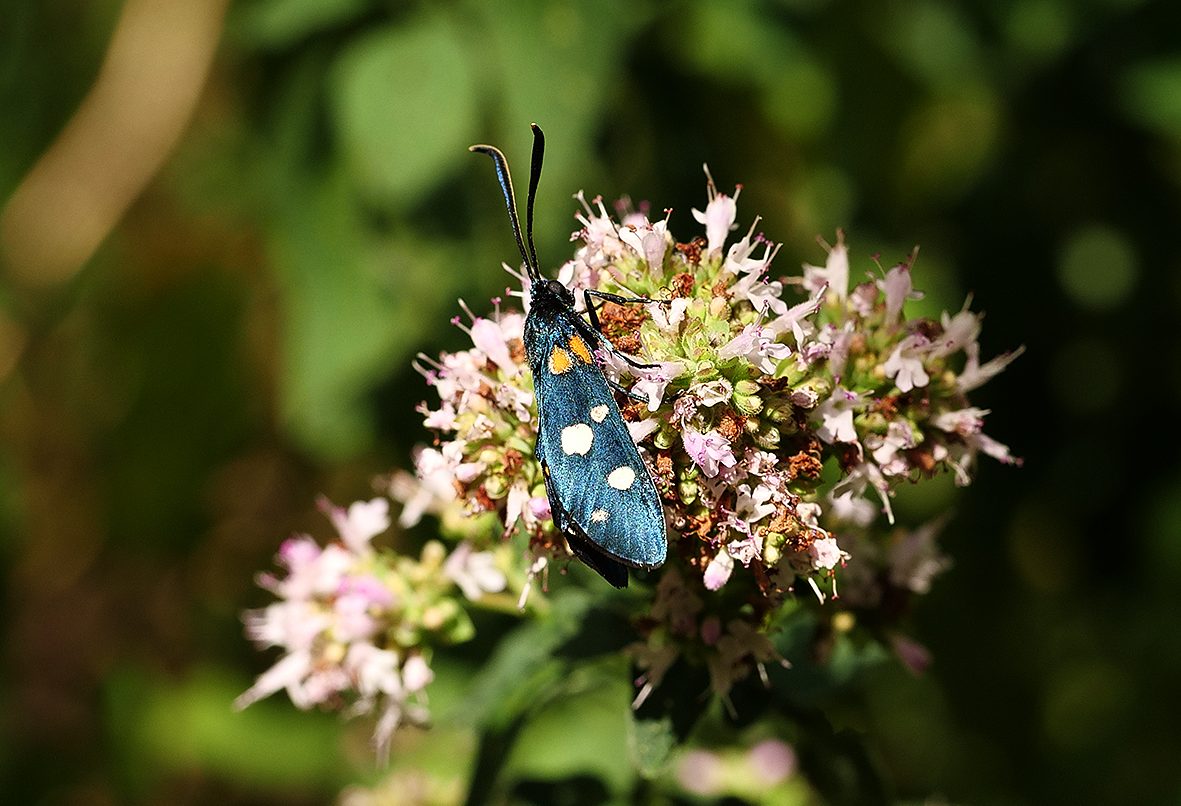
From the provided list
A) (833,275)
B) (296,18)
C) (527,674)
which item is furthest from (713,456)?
(296,18)

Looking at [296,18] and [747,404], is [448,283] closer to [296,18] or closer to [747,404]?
[296,18]

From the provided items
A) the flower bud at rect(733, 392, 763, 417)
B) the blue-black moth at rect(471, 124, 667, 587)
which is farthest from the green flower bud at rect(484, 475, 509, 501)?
the flower bud at rect(733, 392, 763, 417)

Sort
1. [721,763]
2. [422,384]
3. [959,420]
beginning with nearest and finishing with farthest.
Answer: [959,420]
[721,763]
[422,384]

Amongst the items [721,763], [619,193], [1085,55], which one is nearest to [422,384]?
[619,193]

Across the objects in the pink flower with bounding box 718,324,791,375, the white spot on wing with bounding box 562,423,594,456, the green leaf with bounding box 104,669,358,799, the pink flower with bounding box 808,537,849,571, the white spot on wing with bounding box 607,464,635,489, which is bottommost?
the green leaf with bounding box 104,669,358,799

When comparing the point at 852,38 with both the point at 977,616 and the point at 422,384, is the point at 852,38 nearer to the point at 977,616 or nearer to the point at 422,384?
the point at 422,384

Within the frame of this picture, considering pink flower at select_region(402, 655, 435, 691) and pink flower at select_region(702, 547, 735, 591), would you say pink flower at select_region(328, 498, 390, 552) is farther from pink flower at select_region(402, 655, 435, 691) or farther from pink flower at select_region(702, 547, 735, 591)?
pink flower at select_region(702, 547, 735, 591)
